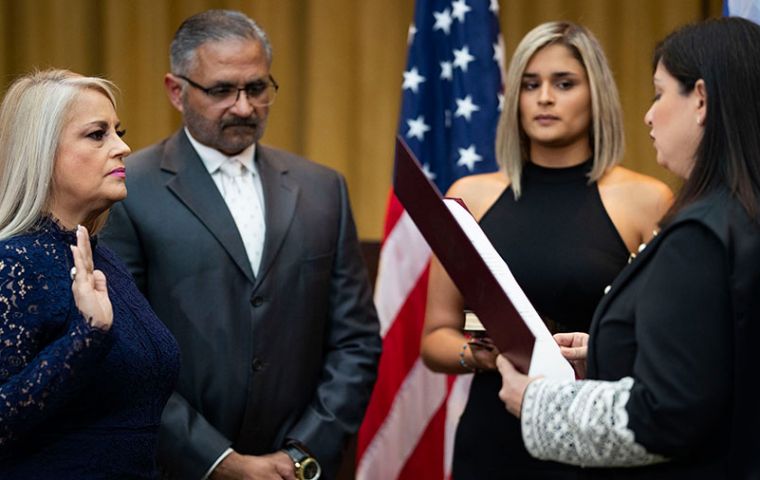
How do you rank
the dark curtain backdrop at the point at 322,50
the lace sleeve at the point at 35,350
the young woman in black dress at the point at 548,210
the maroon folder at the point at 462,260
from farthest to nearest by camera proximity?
the dark curtain backdrop at the point at 322,50 < the young woman in black dress at the point at 548,210 < the lace sleeve at the point at 35,350 < the maroon folder at the point at 462,260

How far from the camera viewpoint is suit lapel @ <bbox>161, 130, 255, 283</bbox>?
332cm

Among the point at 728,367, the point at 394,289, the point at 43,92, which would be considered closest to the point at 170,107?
the point at 394,289

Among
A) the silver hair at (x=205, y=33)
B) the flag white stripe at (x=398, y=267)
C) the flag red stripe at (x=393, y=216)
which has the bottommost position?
the flag white stripe at (x=398, y=267)

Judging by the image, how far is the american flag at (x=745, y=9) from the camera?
10.6ft

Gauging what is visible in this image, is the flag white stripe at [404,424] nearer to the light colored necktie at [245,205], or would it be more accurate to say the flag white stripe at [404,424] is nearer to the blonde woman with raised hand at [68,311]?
the light colored necktie at [245,205]

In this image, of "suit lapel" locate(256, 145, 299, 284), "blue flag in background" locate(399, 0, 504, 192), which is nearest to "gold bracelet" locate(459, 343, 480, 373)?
"suit lapel" locate(256, 145, 299, 284)

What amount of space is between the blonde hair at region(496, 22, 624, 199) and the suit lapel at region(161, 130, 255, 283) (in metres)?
0.77

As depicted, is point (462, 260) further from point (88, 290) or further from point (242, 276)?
point (242, 276)

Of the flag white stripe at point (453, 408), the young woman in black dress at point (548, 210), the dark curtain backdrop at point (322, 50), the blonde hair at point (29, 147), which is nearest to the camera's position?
the blonde hair at point (29, 147)

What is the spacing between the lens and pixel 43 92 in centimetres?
261

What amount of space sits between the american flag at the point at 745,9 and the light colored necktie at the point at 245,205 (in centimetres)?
137

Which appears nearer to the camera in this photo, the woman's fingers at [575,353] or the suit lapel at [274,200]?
the woman's fingers at [575,353]

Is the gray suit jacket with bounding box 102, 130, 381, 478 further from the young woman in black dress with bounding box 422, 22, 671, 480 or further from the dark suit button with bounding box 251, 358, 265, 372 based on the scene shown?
the young woman in black dress with bounding box 422, 22, 671, 480

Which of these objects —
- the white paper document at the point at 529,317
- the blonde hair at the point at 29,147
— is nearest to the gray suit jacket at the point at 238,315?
the blonde hair at the point at 29,147
